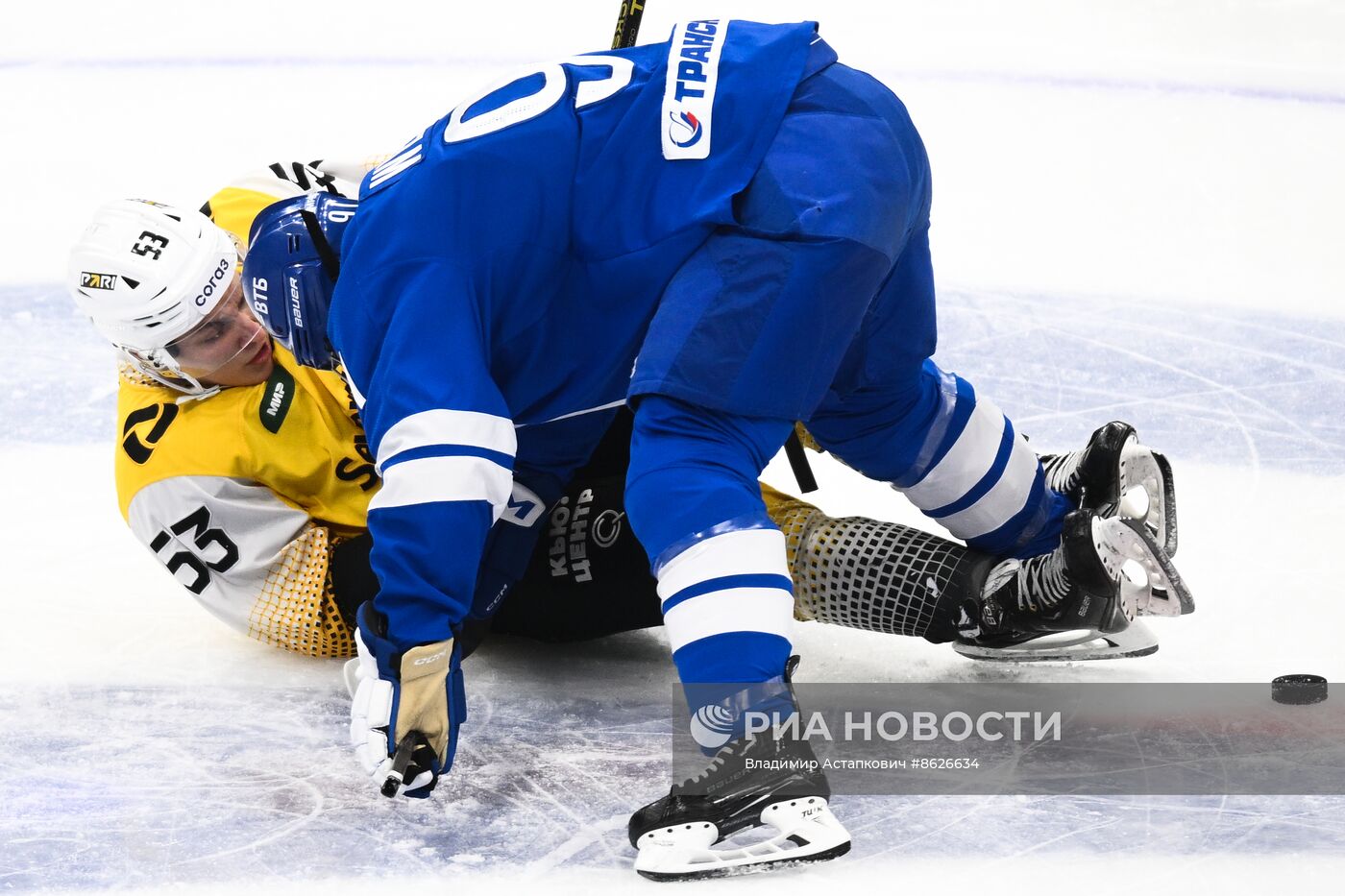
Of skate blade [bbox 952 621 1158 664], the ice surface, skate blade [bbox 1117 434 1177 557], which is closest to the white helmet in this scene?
the ice surface

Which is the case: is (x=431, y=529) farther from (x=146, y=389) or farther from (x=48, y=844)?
(x=146, y=389)

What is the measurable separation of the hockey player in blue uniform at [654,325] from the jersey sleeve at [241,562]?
1.58ft

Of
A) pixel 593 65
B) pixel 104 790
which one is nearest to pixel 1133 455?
pixel 593 65

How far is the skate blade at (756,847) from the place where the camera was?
1.81 meters

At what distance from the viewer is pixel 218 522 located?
262cm

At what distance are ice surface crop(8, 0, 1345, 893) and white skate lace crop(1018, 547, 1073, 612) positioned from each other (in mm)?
198

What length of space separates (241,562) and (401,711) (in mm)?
744

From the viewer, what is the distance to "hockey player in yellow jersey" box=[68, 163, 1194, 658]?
8.21ft

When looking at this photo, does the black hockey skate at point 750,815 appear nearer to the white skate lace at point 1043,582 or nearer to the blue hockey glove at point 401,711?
the blue hockey glove at point 401,711

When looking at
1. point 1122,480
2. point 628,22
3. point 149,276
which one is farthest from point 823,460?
point 149,276

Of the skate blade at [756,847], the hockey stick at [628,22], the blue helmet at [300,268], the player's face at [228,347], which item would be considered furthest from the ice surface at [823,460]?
the hockey stick at [628,22]

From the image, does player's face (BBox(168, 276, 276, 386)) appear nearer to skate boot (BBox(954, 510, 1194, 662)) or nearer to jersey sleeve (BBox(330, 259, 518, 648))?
jersey sleeve (BBox(330, 259, 518, 648))

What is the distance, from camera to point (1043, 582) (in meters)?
2.35

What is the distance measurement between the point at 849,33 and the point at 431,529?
3.44m
